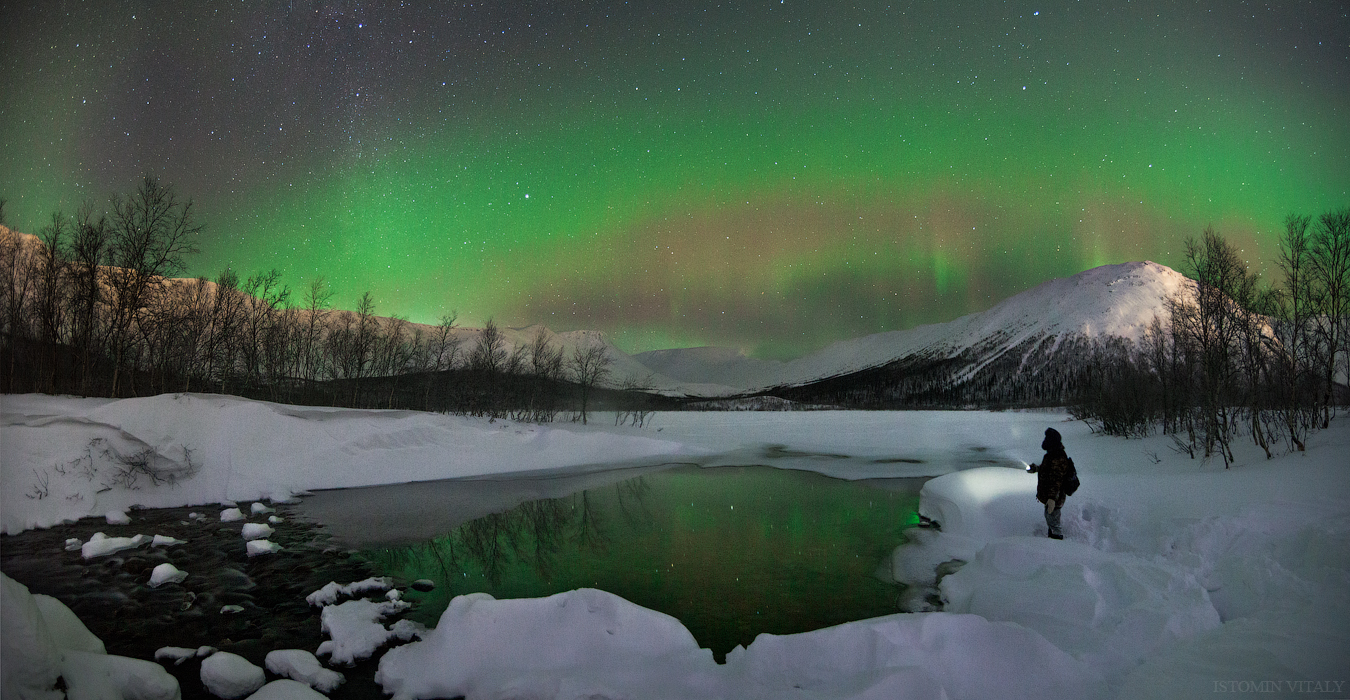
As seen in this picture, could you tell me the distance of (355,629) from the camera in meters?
6.55

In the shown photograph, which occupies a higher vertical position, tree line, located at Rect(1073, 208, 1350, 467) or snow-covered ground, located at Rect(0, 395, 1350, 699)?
tree line, located at Rect(1073, 208, 1350, 467)

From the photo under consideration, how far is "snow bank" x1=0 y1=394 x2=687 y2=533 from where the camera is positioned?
500 inches

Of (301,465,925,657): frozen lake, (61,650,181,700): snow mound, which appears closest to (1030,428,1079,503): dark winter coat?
(301,465,925,657): frozen lake

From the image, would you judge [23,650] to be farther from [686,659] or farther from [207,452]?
[207,452]

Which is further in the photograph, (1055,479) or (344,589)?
(1055,479)

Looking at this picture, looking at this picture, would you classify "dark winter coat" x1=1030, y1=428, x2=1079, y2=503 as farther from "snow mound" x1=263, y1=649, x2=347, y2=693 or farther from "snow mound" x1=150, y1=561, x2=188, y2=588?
"snow mound" x1=150, y1=561, x2=188, y2=588

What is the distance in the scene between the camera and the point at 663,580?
29.6ft

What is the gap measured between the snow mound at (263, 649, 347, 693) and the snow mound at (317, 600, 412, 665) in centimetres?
26

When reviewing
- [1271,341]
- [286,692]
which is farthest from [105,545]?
[1271,341]

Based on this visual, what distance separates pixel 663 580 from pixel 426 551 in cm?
500

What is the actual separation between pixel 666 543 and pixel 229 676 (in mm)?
7511

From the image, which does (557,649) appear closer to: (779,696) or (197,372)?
(779,696)

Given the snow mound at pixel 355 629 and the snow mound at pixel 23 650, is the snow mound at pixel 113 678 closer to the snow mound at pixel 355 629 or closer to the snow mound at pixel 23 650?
the snow mound at pixel 23 650

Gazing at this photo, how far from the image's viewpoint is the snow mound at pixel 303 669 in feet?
18.0
